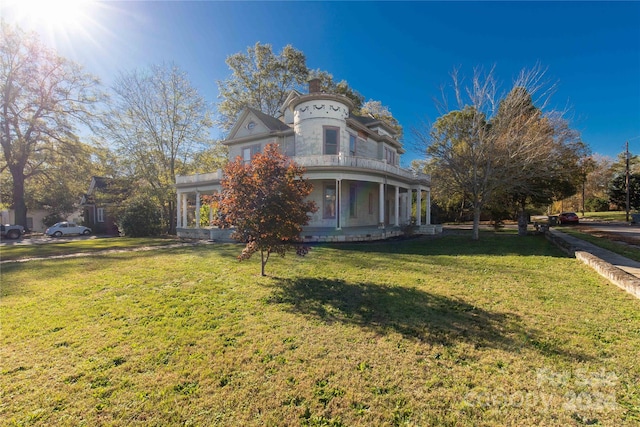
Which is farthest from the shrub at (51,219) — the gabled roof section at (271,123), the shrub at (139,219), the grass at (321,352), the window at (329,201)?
the grass at (321,352)

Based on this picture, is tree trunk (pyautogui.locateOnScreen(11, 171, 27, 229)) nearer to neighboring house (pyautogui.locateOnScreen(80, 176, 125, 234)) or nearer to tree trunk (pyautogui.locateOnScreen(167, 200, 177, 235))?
neighboring house (pyautogui.locateOnScreen(80, 176, 125, 234))

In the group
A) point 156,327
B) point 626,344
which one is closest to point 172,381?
point 156,327

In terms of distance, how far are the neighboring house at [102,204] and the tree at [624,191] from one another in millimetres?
58648

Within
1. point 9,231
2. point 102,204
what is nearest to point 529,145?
point 9,231

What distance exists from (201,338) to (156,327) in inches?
37.1

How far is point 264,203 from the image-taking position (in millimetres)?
6961

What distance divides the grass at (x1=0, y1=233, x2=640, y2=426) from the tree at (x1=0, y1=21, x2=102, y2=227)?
26514mm

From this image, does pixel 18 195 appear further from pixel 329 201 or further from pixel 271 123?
pixel 329 201

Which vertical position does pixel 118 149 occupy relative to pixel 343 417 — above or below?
above

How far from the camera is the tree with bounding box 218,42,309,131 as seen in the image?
2939 cm

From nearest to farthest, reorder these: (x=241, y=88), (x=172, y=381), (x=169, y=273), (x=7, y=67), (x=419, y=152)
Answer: (x=172, y=381) → (x=169, y=273) → (x=419, y=152) → (x=7, y=67) → (x=241, y=88)

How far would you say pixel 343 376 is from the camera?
10.4ft

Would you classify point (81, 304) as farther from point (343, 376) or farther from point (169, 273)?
point (343, 376)

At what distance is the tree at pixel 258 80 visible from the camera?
29391mm
